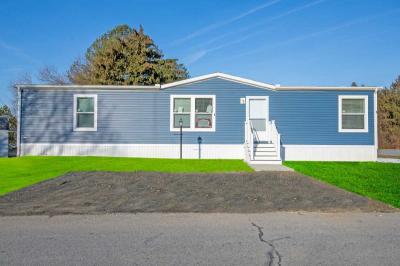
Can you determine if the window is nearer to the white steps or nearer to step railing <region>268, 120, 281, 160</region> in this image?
the white steps

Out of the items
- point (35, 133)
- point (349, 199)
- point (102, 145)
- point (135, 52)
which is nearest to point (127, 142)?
point (102, 145)

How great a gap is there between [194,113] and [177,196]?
874 cm

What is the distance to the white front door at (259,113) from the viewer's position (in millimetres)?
15680

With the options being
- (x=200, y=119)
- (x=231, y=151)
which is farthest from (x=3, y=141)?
(x=231, y=151)

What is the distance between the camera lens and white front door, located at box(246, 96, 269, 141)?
15680 mm

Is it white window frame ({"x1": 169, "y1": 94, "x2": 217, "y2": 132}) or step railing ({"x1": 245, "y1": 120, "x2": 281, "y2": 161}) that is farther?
white window frame ({"x1": 169, "y1": 94, "x2": 217, "y2": 132})

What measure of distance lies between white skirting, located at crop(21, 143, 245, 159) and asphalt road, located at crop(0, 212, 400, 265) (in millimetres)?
9750

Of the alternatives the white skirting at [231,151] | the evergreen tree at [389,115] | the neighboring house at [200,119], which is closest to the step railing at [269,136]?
the neighboring house at [200,119]

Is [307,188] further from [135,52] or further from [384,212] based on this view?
[135,52]

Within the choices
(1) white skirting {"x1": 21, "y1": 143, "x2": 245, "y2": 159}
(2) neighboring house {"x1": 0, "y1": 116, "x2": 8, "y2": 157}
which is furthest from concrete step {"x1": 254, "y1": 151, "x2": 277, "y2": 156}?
(2) neighboring house {"x1": 0, "y1": 116, "x2": 8, "y2": 157}

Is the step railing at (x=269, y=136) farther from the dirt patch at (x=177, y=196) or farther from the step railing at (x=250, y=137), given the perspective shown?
the dirt patch at (x=177, y=196)

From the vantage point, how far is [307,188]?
819 cm

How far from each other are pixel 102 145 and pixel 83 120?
5.01 feet

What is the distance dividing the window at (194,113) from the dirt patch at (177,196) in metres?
6.00
